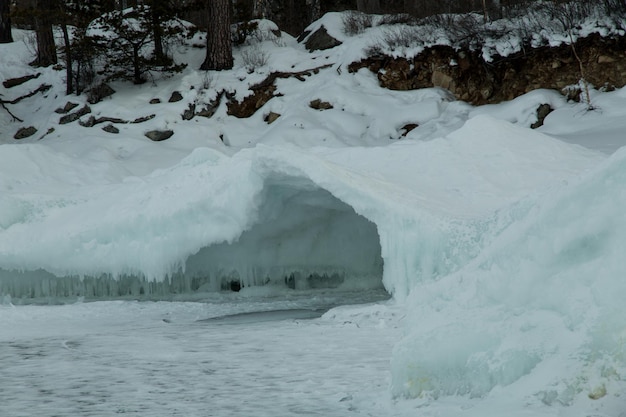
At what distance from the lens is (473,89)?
47.4 ft

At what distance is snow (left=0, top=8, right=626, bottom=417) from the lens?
361 cm

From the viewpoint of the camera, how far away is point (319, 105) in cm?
1506

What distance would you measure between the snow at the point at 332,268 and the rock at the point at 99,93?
78.8 inches

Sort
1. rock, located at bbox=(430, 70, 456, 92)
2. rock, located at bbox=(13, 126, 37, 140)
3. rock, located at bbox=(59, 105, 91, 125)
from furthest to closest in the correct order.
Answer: rock, located at bbox=(13, 126, 37, 140)
rock, located at bbox=(59, 105, 91, 125)
rock, located at bbox=(430, 70, 456, 92)

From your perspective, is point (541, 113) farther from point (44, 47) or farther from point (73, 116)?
point (44, 47)

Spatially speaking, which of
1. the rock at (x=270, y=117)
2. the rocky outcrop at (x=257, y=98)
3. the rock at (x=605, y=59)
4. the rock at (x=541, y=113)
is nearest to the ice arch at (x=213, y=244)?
the rock at (x=541, y=113)

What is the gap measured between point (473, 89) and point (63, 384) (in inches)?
446

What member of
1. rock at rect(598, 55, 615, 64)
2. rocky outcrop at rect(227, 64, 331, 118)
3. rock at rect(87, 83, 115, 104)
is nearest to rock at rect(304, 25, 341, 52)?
rocky outcrop at rect(227, 64, 331, 118)

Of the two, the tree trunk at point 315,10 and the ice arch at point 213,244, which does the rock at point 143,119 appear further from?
the tree trunk at point 315,10

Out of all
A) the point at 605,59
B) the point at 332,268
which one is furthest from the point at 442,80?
the point at 332,268

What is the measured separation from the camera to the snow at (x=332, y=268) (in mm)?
3609

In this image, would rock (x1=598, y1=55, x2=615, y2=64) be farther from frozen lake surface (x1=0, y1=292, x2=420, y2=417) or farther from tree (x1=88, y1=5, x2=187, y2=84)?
tree (x1=88, y1=5, x2=187, y2=84)

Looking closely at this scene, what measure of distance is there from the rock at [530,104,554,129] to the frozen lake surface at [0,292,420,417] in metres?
6.60

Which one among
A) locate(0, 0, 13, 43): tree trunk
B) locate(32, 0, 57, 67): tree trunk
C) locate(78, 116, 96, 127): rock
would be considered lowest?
locate(78, 116, 96, 127): rock
